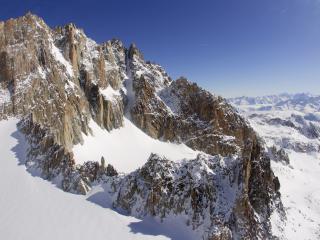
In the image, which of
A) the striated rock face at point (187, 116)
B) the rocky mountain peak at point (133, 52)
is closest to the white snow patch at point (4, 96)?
the striated rock face at point (187, 116)

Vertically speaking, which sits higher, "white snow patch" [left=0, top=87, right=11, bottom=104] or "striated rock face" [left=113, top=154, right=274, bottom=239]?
"white snow patch" [left=0, top=87, right=11, bottom=104]

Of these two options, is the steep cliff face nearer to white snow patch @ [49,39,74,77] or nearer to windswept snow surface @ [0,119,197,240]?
white snow patch @ [49,39,74,77]

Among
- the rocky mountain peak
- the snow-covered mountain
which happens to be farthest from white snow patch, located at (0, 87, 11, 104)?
the rocky mountain peak

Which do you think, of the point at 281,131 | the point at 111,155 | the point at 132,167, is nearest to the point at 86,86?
the point at 111,155

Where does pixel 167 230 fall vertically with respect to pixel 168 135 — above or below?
below

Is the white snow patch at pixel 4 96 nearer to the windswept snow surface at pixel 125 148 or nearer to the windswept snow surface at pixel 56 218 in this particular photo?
the windswept snow surface at pixel 125 148

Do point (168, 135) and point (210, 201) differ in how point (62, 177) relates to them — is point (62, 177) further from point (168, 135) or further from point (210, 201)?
point (168, 135)
